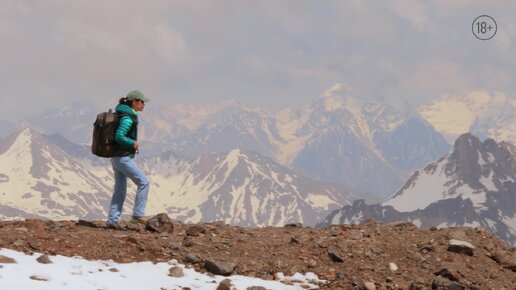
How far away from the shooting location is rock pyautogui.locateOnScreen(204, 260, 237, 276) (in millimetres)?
13758

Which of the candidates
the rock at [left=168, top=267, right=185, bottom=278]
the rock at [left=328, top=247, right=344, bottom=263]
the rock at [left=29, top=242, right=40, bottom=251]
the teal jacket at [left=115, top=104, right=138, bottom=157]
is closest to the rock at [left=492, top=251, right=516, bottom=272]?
the rock at [left=328, top=247, right=344, bottom=263]

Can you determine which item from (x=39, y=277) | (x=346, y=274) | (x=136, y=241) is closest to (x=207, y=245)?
(x=136, y=241)

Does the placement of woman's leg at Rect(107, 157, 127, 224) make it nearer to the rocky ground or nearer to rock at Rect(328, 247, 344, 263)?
the rocky ground

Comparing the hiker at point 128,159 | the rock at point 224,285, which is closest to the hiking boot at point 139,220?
the hiker at point 128,159

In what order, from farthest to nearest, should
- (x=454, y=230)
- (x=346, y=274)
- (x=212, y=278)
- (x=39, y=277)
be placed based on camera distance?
(x=454, y=230), (x=346, y=274), (x=212, y=278), (x=39, y=277)

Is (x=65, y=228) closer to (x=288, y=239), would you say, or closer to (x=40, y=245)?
(x=40, y=245)

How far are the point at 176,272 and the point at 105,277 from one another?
4.94 feet

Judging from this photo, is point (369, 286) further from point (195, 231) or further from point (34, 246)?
point (34, 246)

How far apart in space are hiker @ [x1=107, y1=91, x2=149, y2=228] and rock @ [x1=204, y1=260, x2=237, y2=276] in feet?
11.8

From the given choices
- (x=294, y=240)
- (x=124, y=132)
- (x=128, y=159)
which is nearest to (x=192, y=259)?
(x=294, y=240)

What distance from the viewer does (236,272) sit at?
45.8ft

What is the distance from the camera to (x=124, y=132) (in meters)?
16.3

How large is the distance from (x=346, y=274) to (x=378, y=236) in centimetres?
338

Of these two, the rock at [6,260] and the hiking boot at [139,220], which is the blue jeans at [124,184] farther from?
the rock at [6,260]
